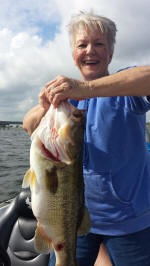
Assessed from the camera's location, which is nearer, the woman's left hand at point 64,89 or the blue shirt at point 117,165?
the woman's left hand at point 64,89

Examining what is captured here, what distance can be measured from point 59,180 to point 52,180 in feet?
0.22

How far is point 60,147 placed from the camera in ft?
7.43

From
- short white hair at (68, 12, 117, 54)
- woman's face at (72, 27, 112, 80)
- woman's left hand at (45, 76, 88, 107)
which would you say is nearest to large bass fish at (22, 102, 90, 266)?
woman's left hand at (45, 76, 88, 107)

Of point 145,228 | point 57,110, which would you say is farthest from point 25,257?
point 57,110

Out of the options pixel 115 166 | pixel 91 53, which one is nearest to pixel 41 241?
pixel 115 166

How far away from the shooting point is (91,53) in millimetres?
2725

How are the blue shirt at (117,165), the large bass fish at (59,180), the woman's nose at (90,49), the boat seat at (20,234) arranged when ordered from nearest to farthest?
the large bass fish at (59,180) → the blue shirt at (117,165) → the woman's nose at (90,49) → the boat seat at (20,234)

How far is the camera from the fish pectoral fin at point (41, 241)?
2359mm

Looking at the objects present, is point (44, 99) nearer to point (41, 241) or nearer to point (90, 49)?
point (90, 49)

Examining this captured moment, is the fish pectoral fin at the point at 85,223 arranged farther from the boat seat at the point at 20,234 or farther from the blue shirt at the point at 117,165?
the boat seat at the point at 20,234

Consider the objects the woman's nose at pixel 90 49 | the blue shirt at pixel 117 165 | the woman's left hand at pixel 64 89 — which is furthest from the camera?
the woman's nose at pixel 90 49

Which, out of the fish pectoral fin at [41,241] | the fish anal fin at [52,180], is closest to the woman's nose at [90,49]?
the fish anal fin at [52,180]

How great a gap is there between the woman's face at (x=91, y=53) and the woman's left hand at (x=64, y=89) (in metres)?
0.75

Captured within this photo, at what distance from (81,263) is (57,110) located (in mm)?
1836
